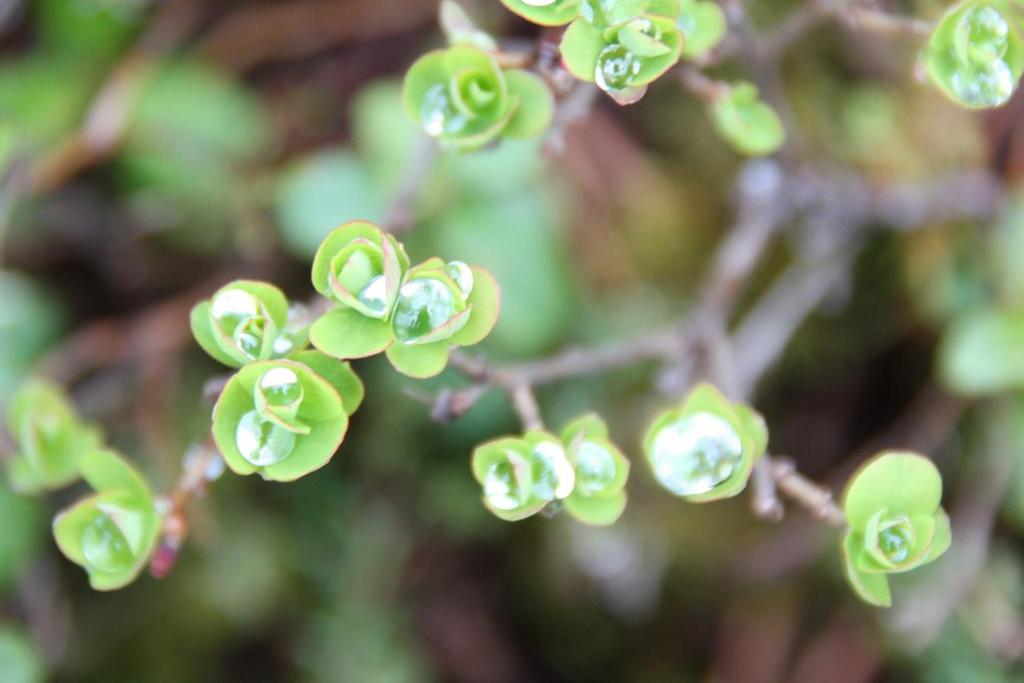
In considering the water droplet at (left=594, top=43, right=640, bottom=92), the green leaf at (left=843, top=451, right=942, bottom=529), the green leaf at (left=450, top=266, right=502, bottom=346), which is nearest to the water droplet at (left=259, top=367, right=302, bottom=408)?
the green leaf at (left=450, top=266, right=502, bottom=346)

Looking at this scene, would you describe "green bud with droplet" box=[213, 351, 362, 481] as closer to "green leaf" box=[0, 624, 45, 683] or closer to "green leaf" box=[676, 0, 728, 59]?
"green leaf" box=[676, 0, 728, 59]

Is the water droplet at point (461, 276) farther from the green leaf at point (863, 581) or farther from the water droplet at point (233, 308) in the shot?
the green leaf at point (863, 581)

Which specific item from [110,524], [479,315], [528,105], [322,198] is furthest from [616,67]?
[322,198]

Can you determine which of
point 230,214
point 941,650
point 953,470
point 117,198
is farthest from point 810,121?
point 117,198

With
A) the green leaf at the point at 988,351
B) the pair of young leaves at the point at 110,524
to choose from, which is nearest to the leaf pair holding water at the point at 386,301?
the pair of young leaves at the point at 110,524

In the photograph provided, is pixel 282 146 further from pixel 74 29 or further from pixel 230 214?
pixel 74 29

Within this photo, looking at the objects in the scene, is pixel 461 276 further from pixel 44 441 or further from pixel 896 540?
pixel 44 441
